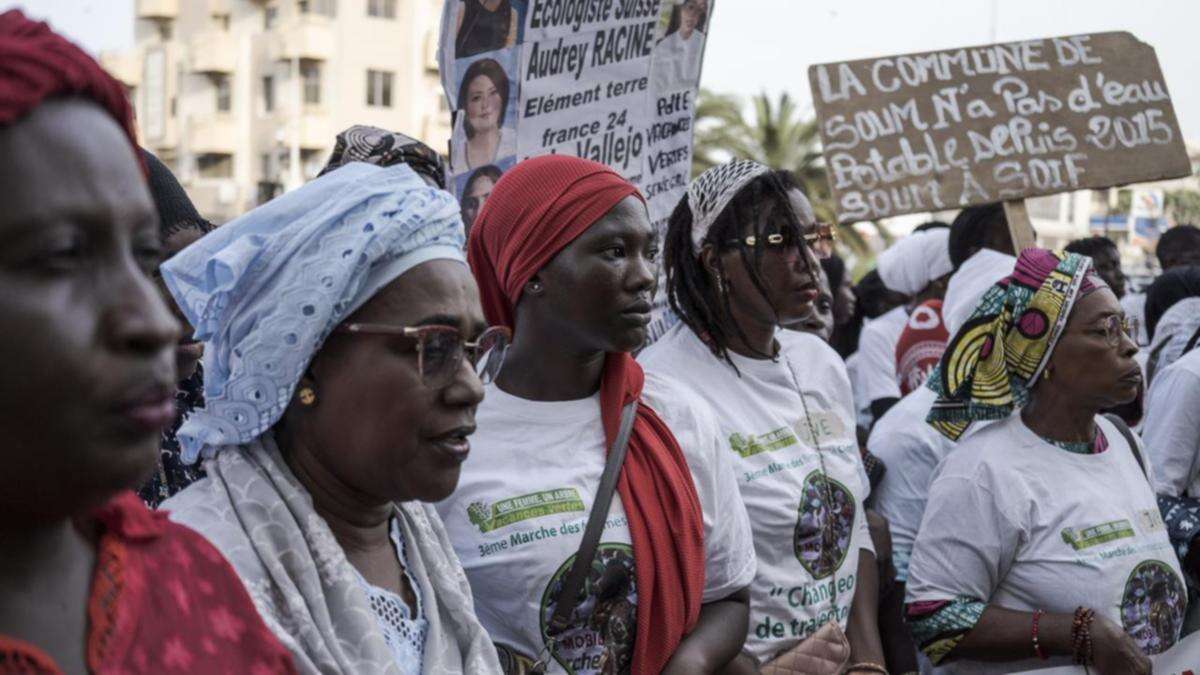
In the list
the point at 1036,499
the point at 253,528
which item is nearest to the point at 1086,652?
the point at 1036,499

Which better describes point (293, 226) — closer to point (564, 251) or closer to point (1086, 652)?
point (564, 251)

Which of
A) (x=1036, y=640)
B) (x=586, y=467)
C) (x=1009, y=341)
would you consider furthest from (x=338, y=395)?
(x=1009, y=341)

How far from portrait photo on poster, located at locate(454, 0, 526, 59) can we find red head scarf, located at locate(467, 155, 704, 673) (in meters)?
0.96

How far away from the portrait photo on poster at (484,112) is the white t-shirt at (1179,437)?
2588 millimetres

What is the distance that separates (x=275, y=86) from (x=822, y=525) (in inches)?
1975

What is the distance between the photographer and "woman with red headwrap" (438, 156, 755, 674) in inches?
130

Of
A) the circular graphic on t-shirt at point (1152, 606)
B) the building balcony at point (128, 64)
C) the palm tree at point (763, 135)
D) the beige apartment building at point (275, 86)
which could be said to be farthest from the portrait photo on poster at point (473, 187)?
the building balcony at point (128, 64)

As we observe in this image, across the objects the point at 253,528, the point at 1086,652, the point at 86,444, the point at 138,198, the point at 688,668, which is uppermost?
the point at 138,198

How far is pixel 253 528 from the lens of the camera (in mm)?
2414

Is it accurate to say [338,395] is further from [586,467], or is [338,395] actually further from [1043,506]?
[1043,506]

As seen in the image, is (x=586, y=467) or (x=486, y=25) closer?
(x=586, y=467)

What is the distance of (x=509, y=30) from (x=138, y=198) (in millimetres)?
3243

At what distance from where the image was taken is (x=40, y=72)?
1.48 meters

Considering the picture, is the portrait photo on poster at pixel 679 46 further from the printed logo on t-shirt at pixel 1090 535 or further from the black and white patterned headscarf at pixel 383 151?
the printed logo on t-shirt at pixel 1090 535
